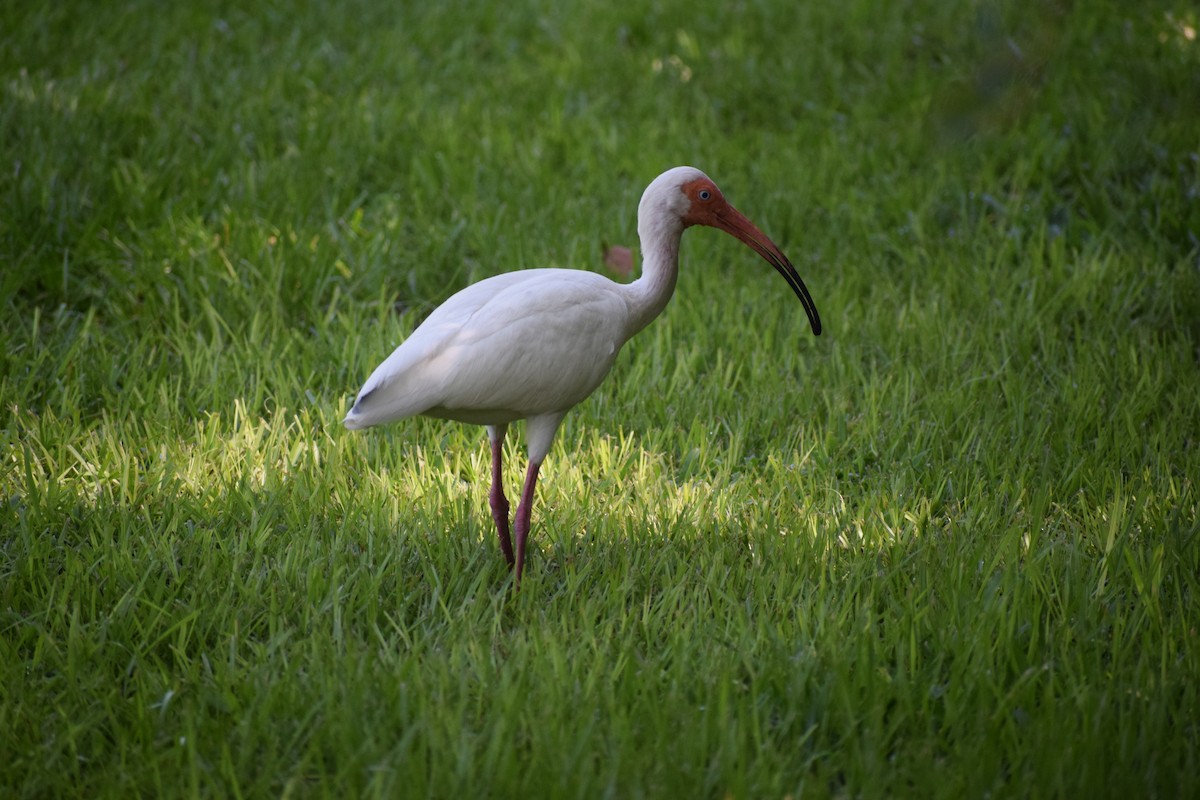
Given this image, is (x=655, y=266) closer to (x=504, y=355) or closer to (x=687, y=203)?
(x=687, y=203)

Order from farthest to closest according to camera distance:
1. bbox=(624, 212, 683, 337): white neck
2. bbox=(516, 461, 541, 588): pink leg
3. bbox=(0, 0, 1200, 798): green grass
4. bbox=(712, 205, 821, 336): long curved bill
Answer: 1. bbox=(712, 205, 821, 336): long curved bill
2. bbox=(624, 212, 683, 337): white neck
3. bbox=(516, 461, 541, 588): pink leg
4. bbox=(0, 0, 1200, 798): green grass

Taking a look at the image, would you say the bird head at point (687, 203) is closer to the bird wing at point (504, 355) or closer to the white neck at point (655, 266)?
the white neck at point (655, 266)

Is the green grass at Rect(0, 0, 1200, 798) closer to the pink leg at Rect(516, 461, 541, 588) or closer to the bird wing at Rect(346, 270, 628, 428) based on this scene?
the pink leg at Rect(516, 461, 541, 588)

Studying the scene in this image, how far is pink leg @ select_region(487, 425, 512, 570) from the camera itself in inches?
140

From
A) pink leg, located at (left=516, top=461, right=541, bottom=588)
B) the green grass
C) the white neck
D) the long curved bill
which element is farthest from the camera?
the long curved bill

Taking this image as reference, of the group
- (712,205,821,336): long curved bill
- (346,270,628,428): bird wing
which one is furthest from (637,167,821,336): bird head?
(346,270,628,428): bird wing

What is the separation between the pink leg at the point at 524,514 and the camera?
3.41m

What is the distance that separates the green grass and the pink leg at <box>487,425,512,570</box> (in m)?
0.09

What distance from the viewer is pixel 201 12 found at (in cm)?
852

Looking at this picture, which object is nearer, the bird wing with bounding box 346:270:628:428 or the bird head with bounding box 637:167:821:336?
the bird wing with bounding box 346:270:628:428

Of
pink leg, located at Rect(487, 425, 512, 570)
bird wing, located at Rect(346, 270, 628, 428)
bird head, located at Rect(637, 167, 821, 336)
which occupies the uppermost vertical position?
bird head, located at Rect(637, 167, 821, 336)

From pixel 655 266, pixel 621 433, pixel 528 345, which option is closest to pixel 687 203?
pixel 655 266

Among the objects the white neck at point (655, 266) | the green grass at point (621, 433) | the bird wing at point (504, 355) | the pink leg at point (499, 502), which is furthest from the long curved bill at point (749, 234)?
the pink leg at point (499, 502)

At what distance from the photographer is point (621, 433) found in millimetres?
4238
